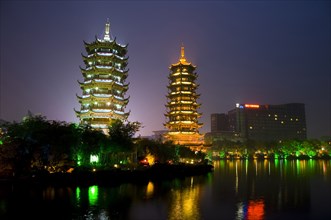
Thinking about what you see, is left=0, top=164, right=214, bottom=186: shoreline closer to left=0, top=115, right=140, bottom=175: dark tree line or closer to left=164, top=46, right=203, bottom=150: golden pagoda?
left=0, top=115, right=140, bottom=175: dark tree line

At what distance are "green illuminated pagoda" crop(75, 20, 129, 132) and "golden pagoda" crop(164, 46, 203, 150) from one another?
922 inches

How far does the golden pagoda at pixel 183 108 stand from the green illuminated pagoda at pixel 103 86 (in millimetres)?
23425

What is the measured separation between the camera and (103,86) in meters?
67.1

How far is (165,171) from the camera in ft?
164

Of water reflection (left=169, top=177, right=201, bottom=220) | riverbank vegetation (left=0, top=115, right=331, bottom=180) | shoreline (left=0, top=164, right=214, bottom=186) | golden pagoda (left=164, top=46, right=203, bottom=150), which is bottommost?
water reflection (left=169, top=177, right=201, bottom=220)

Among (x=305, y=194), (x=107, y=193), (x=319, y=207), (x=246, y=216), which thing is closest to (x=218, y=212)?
(x=246, y=216)

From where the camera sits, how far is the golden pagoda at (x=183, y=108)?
8812 centimetres

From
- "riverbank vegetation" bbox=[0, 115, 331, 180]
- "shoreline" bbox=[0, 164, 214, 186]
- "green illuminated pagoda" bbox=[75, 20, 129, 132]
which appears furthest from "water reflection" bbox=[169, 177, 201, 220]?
"green illuminated pagoda" bbox=[75, 20, 129, 132]

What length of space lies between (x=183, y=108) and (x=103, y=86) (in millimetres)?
30357

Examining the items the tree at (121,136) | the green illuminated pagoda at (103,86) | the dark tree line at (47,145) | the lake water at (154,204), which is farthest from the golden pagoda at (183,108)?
the lake water at (154,204)

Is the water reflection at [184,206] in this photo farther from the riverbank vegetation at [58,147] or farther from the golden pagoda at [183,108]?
the golden pagoda at [183,108]

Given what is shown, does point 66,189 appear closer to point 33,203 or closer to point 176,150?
point 33,203

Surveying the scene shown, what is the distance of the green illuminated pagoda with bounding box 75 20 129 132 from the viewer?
215ft

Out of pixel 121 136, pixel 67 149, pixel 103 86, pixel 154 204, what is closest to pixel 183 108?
pixel 103 86
